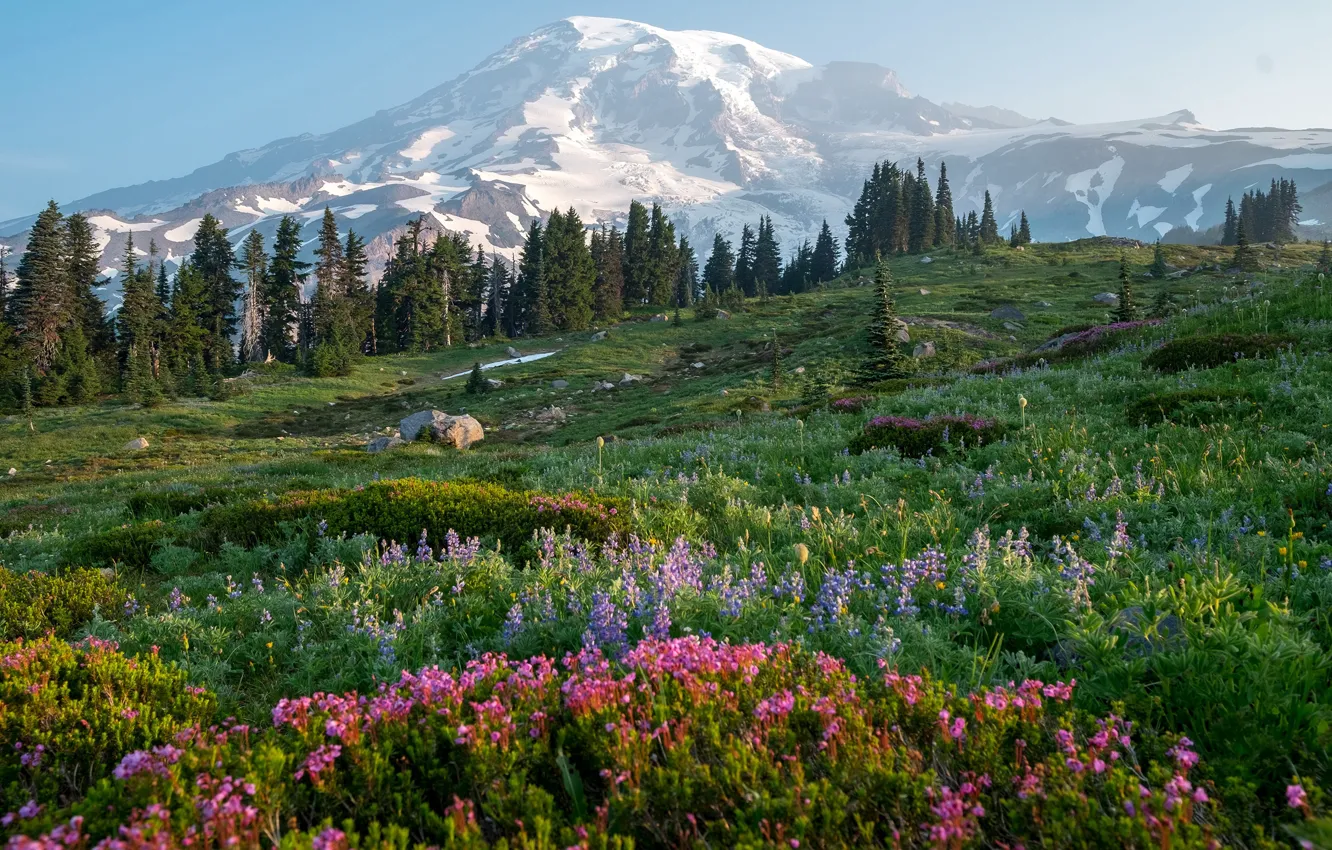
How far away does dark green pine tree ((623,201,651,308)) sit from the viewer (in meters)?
117

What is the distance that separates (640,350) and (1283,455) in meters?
59.5

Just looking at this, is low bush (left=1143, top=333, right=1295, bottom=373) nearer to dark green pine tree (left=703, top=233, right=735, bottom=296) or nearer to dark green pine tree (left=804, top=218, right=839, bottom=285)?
dark green pine tree (left=703, top=233, right=735, bottom=296)

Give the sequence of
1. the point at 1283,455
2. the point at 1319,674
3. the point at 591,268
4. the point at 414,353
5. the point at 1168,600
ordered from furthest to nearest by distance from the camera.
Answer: the point at 591,268 < the point at 414,353 < the point at 1283,455 < the point at 1168,600 < the point at 1319,674

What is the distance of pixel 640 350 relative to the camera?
65.1 m

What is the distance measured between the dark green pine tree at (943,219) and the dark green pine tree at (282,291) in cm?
10379

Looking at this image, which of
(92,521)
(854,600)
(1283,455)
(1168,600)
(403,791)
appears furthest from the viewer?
(92,521)

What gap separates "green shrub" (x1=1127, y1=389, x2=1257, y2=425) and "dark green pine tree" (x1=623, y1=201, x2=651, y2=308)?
363ft

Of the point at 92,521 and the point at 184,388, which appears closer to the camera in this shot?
the point at 92,521

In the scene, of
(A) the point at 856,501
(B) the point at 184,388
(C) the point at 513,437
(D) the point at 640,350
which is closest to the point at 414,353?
(B) the point at 184,388

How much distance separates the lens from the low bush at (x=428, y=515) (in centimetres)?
717

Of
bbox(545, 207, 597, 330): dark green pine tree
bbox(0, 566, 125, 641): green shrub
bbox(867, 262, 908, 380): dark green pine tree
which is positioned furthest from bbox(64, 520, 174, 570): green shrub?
bbox(545, 207, 597, 330): dark green pine tree

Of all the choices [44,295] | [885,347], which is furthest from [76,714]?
[44,295]

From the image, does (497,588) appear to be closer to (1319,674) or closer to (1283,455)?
(1319,674)

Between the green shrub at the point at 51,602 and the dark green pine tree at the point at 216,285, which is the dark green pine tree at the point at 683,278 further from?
the green shrub at the point at 51,602
